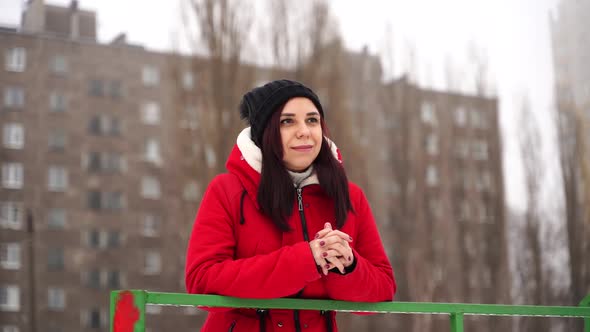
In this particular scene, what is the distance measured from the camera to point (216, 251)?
1906mm

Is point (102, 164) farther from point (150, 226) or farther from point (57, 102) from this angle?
point (150, 226)

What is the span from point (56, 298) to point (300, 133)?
99.1ft

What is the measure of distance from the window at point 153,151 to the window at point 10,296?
25.8ft

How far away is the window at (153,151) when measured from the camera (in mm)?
33844

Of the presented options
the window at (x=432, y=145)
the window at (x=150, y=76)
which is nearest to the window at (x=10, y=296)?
the window at (x=150, y=76)

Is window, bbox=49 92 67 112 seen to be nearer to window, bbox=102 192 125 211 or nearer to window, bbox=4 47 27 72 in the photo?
window, bbox=4 47 27 72

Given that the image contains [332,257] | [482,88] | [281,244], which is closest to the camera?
[332,257]

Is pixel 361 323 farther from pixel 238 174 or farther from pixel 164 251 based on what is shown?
pixel 238 174

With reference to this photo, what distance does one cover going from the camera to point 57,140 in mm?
31672

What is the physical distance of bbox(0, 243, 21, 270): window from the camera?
3017 centimetres

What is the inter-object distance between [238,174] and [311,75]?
670 inches

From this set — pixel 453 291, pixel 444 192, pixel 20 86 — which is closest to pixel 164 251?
pixel 20 86

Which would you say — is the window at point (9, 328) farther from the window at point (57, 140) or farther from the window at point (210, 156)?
the window at point (210, 156)

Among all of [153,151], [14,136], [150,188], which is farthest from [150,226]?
[14,136]
